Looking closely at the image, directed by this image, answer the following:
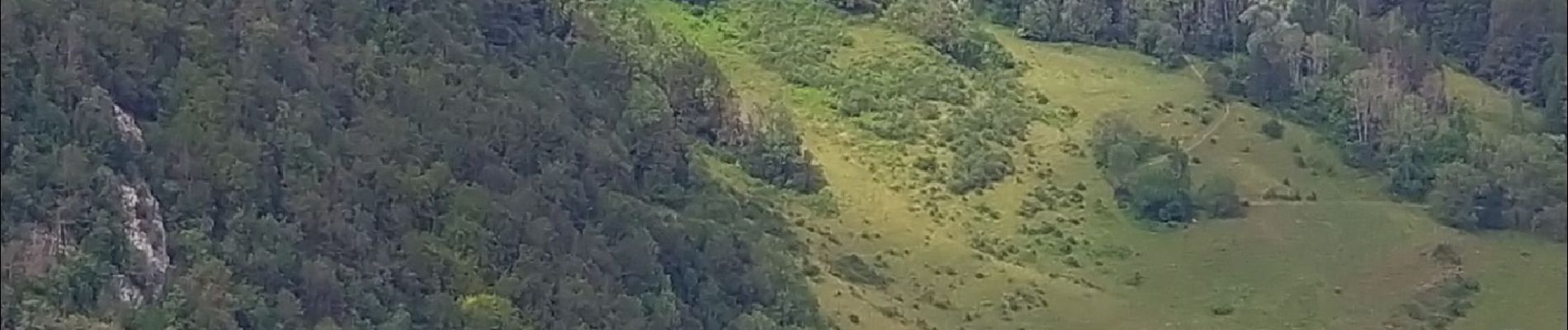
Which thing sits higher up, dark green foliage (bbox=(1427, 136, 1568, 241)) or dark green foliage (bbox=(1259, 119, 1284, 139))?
dark green foliage (bbox=(1427, 136, 1568, 241))

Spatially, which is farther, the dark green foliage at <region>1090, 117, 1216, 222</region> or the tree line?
the dark green foliage at <region>1090, 117, 1216, 222</region>

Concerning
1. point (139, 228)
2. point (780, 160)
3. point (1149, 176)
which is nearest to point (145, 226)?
point (139, 228)

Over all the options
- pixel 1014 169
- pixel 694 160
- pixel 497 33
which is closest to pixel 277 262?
pixel 497 33

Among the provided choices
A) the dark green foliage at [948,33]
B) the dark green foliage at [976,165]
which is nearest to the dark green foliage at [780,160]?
the dark green foliage at [976,165]

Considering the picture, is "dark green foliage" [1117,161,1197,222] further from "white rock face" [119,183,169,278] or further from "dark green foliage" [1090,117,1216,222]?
"white rock face" [119,183,169,278]

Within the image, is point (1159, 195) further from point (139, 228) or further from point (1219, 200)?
point (139, 228)

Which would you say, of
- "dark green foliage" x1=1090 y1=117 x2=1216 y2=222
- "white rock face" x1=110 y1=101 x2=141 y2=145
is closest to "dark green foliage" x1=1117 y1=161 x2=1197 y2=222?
"dark green foliage" x1=1090 y1=117 x2=1216 y2=222

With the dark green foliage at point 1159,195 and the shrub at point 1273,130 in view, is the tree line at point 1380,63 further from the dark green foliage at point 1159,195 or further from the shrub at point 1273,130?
the dark green foliage at point 1159,195
